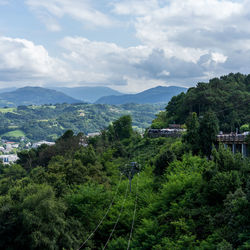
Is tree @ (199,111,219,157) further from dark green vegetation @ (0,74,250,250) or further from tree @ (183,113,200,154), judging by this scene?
tree @ (183,113,200,154)

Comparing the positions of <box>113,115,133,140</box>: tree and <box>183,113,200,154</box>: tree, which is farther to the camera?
<box>113,115,133,140</box>: tree

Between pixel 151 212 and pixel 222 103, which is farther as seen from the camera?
pixel 222 103

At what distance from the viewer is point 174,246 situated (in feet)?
62.7

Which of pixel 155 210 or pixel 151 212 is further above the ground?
pixel 155 210

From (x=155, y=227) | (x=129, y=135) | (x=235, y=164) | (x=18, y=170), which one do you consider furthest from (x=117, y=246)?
(x=129, y=135)

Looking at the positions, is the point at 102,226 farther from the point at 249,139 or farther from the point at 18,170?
the point at 18,170

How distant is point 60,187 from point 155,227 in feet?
50.5

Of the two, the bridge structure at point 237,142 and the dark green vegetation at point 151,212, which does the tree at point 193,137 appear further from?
the bridge structure at point 237,142

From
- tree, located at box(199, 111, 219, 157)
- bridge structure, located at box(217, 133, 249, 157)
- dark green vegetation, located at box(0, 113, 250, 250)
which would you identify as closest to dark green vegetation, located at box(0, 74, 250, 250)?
dark green vegetation, located at box(0, 113, 250, 250)

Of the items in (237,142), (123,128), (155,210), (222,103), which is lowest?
(155,210)

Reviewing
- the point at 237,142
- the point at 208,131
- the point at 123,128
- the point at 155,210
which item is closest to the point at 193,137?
the point at 208,131

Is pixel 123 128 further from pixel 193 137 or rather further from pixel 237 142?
pixel 237 142

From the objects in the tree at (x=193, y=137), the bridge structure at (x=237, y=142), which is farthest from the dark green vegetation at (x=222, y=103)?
the tree at (x=193, y=137)

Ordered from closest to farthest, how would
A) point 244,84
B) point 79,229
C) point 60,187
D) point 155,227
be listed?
1. point 155,227
2. point 79,229
3. point 60,187
4. point 244,84
